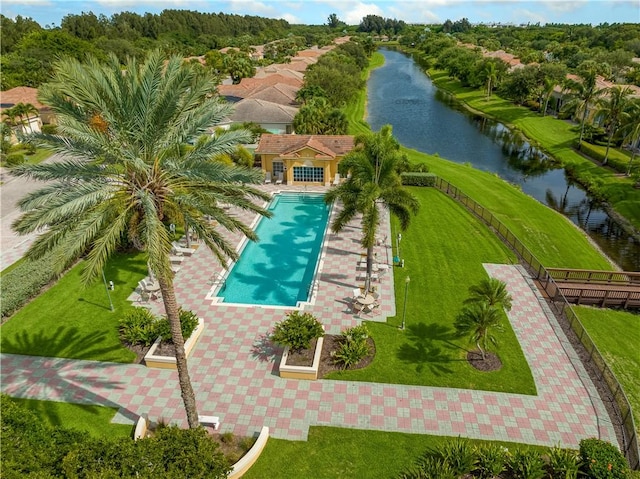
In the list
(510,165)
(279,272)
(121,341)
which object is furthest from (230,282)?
(510,165)

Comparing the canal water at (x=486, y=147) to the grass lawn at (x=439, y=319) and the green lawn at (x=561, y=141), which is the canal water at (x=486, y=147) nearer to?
the green lawn at (x=561, y=141)

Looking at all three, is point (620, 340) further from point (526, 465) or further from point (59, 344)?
point (59, 344)

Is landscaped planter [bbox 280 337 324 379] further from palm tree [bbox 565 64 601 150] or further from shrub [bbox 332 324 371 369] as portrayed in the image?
palm tree [bbox 565 64 601 150]

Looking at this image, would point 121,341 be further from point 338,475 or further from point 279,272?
point 338,475

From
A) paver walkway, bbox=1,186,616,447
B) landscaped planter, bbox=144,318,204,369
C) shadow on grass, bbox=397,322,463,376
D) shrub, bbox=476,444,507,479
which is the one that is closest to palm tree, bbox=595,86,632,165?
paver walkway, bbox=1,186,616,447

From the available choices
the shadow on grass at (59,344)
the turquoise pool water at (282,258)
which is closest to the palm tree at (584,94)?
the turquoise pool water at (282,258)

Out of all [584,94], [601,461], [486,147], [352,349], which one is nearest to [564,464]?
[601,461]

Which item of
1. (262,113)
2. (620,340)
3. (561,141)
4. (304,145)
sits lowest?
(620,340)
